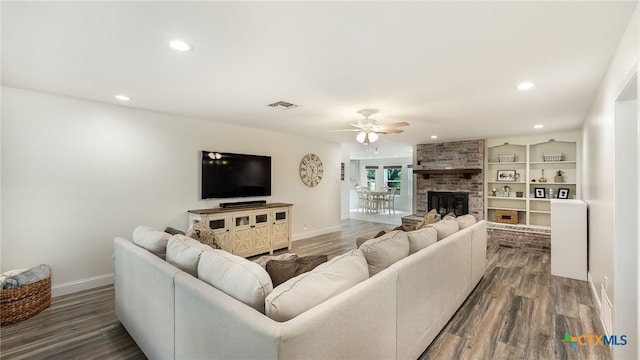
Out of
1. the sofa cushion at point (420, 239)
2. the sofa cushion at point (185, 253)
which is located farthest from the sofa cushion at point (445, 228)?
the sofa cushion at point (185, 253)

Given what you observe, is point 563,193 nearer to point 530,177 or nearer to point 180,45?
point 530,177

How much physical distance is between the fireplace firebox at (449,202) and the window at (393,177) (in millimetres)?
4568

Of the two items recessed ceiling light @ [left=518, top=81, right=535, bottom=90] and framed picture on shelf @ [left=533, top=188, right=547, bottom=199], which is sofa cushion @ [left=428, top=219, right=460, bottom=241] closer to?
recessed ceiling light @ [left=518, top=81, right=535, bottom=90]

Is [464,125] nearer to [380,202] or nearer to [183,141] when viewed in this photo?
[183,141]

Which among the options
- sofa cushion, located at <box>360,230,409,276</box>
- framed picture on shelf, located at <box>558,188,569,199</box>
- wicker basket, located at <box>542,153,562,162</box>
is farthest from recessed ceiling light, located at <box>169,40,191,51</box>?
framed picture on shelf, located at <box>558,188,569,199</box>

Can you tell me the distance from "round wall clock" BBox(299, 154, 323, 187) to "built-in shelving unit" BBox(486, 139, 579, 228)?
3.91 meters

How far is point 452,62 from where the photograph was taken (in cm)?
225

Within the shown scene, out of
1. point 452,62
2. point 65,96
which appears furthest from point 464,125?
point 65,96

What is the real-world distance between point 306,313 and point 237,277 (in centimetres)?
46

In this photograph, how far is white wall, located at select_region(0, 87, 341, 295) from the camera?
3.01 meters

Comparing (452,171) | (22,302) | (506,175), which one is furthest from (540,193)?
(22,302)

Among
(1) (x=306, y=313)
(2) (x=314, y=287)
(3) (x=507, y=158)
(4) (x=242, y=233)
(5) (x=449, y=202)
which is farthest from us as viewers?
(5) (x=449, y=202)

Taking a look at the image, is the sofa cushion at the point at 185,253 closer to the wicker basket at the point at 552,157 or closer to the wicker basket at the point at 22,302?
the wicker basket at the point at 22,302

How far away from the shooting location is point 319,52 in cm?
208
